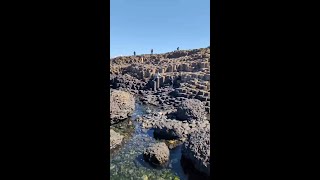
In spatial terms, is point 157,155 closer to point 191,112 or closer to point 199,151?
point 199,151

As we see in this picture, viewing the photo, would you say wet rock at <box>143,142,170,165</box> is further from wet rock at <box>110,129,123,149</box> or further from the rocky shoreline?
wet rock at <box>110,129,123,149</box>

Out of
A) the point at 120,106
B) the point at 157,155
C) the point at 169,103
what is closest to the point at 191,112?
the point at 120,106

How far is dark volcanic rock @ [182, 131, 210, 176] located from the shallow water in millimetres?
592

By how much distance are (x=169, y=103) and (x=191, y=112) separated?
5.40 metres

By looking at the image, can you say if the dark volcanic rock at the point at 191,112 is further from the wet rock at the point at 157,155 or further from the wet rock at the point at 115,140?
the wet rock at the point at 157,155

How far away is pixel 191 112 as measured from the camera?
15016mm

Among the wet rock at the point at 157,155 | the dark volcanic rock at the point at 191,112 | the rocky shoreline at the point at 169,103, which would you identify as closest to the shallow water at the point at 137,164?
the wet rock at the point at 157,155

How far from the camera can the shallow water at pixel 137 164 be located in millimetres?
9461

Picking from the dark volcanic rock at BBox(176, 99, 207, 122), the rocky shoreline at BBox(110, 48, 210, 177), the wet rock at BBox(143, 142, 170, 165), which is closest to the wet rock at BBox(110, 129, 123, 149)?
the rocky shoreline at BBox(110, 48, 210, 177)

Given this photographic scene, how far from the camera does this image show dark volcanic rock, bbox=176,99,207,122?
14734mm
